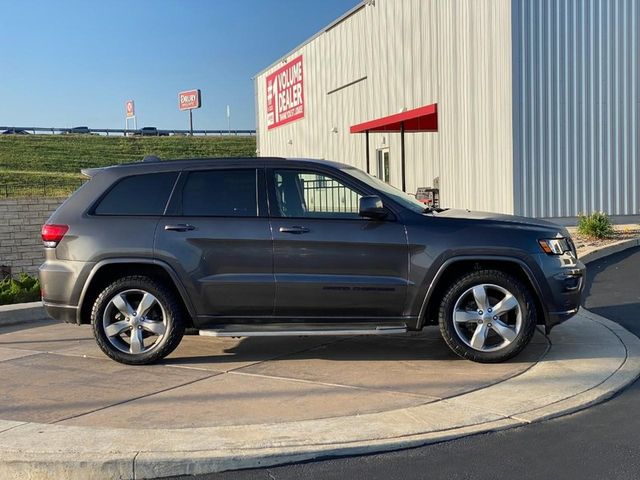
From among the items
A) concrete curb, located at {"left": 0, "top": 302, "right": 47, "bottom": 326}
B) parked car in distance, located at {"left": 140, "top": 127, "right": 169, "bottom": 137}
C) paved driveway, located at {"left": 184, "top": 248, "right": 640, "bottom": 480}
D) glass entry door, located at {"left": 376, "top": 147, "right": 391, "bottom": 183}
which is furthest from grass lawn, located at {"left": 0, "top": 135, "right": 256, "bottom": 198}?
paved driveway, located at {"left": 184, "top": 248, "right": 640, "bottom": 480}

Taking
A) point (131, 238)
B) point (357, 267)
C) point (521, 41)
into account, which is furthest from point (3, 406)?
point (521, 41)

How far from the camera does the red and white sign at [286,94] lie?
28219 millimetres

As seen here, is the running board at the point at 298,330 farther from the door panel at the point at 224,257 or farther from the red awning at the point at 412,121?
the red awning at the point at 412,121

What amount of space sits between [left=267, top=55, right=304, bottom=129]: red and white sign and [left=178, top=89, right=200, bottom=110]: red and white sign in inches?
1938

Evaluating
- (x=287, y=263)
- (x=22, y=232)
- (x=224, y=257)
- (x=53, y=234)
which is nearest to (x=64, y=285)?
(x=53, y=234)

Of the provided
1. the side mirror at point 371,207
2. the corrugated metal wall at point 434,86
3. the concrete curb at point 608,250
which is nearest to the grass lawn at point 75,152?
the corrugated metal wall at point 434,86

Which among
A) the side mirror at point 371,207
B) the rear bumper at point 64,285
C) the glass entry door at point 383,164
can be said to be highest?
the glass entry door at point 383,164

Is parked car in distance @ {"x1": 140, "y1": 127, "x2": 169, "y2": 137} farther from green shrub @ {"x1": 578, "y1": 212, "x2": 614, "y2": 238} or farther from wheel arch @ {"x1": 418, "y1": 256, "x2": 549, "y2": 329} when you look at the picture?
wheel arch @ {"x1": 418, "y1": 256, "x2": 549, "y2": 329}

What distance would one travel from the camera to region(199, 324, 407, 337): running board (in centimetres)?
575

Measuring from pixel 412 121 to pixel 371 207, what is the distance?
13635mm

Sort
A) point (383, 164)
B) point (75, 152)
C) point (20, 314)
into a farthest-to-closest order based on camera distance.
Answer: point (75, 152) → point (383, 164) → point (20, 314)

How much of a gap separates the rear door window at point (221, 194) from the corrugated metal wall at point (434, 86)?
9823 millimetres

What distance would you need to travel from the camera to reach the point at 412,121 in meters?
18.8

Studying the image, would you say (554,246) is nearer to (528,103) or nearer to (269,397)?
(269,397)
